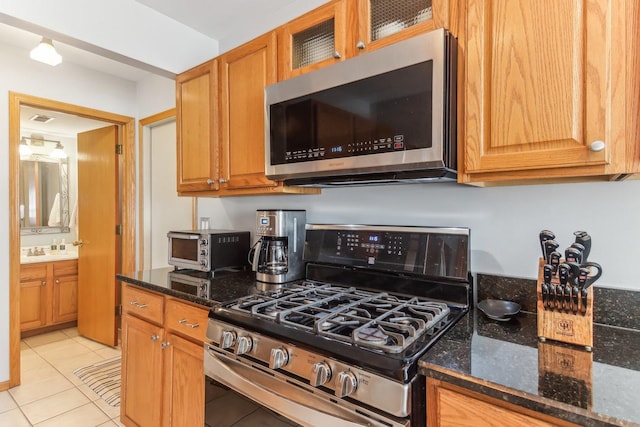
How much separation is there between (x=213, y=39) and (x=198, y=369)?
2120 millimetres

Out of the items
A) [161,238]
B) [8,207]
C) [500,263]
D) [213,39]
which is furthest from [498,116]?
[8,207]

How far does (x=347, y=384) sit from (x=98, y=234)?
3347 millimetres

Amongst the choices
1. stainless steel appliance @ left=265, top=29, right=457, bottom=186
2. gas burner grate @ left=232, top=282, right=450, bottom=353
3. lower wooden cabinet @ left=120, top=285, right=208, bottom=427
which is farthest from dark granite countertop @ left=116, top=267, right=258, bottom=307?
stainless steel appliance @ left=265, top=29, right=457, bottom=186

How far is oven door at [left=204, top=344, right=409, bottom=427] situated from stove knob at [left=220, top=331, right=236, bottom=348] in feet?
0.17

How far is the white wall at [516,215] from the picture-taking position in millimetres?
1147

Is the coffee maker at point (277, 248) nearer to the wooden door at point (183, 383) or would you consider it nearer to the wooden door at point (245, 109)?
the wooden door at point (245, 109)

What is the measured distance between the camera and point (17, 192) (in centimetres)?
258

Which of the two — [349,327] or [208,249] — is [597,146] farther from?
[208,249]

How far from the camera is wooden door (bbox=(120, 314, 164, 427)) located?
175cm

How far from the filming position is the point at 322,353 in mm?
996

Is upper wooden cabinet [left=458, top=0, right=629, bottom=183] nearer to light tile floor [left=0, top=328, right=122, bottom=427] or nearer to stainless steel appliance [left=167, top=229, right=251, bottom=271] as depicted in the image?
stainless steel appliance [left=167, top=229, right=251, bottom=271]

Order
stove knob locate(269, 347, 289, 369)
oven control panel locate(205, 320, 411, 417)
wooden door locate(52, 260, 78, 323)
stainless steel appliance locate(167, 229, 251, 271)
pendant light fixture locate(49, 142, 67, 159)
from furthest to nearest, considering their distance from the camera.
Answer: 1. pendant light fixture locate(49, 142, 67, 159)
2. wooden door locate(52, 260, 78, 323)
3. stainless steel appliance locate(167, 229, 251, 271)
4. stove knob locate(269, 347, 289, 369)
5. oven control panel locate(205, 320, 411, 417)

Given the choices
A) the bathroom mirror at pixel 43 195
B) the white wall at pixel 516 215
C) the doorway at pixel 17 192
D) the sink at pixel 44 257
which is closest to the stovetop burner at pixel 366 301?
the white wall at pixel 516 215

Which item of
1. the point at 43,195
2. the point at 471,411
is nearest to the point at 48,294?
the point at 43,195
